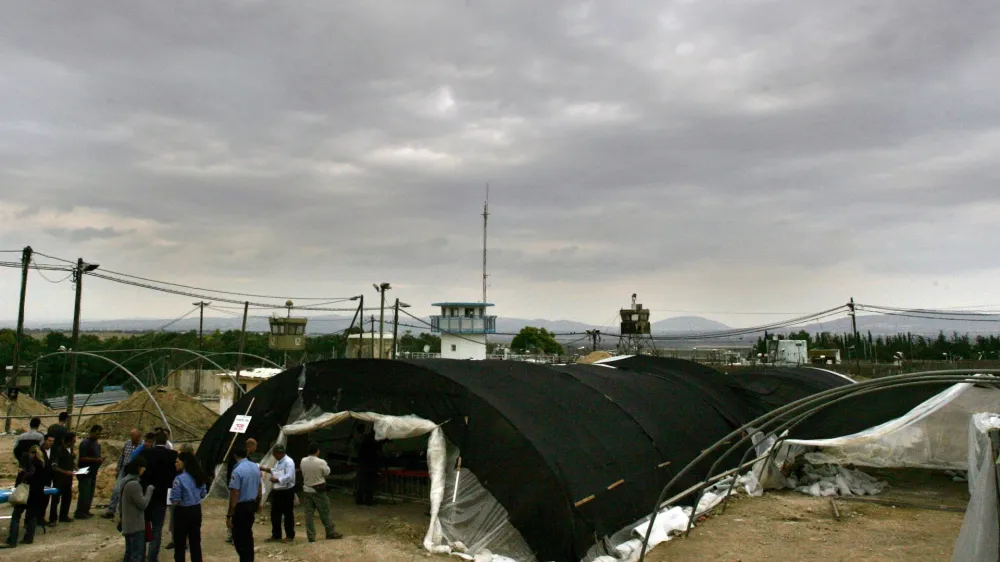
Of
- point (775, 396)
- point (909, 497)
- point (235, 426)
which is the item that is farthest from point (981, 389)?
point (235, 426)

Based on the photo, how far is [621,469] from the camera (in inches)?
440

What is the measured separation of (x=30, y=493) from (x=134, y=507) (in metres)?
3.11

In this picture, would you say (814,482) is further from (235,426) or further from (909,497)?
(235,426)

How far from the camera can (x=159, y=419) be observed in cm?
2119

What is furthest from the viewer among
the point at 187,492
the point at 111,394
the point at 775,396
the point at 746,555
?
the point at 111,394

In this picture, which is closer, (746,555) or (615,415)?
(746,555)

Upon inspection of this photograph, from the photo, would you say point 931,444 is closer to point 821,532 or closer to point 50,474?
point 821,532

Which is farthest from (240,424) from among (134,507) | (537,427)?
(537,427)

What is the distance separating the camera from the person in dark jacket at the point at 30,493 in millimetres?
9570

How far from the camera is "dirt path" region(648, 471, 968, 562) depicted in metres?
10.1

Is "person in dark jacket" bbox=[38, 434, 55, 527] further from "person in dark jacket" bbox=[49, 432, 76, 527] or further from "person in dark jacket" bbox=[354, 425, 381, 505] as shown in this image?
"person in dark jacket" bbox=[354, 425, 381, 505]

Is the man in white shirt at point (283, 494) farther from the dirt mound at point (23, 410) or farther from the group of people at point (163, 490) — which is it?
the dirt mound at point (23, 410)

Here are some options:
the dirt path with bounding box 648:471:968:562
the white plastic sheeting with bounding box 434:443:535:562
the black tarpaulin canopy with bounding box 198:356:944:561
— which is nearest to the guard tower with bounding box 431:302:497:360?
the black tarpaulin canopy with bounding box 198:356:944:561

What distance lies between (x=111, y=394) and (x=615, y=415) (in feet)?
96.3
